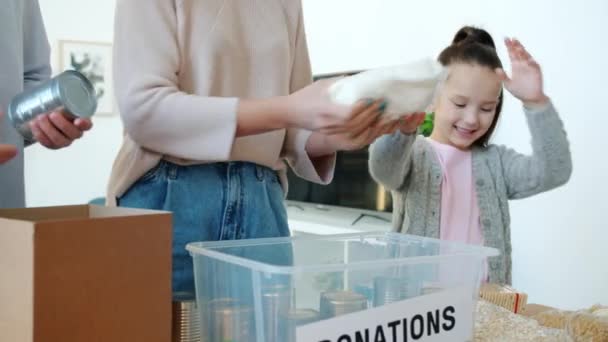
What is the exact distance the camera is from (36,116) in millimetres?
646

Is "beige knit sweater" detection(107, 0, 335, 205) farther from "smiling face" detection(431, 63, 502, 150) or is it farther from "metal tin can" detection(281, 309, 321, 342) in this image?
"smiling face" detection(431, 63, 502, 150)

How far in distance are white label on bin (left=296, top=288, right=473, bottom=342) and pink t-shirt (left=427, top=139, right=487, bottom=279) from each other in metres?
0.70

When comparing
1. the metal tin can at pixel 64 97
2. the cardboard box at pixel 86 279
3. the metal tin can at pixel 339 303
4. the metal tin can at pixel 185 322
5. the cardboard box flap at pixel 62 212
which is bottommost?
the metal tin can at pixel 185 322

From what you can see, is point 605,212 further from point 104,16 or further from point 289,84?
point 104,16

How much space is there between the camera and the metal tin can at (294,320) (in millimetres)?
586

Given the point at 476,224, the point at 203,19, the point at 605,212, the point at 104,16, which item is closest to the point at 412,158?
the point at 476,224

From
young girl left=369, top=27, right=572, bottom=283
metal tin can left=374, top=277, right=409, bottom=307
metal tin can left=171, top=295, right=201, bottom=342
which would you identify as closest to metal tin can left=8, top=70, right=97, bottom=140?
metal tin can left=171, top=295, right=201, bottom=342

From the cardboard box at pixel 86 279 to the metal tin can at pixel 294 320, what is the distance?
109 mm

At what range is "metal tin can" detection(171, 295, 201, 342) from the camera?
2.20 ft

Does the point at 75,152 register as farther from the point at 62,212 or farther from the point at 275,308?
the point at 275,308

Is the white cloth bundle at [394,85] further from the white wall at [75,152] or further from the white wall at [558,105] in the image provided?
the white wall at [75,152]

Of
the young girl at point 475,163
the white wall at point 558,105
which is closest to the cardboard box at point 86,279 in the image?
the young girl at point 475,163

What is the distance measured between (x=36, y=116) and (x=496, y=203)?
3.51ft

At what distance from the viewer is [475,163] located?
1474 mm
